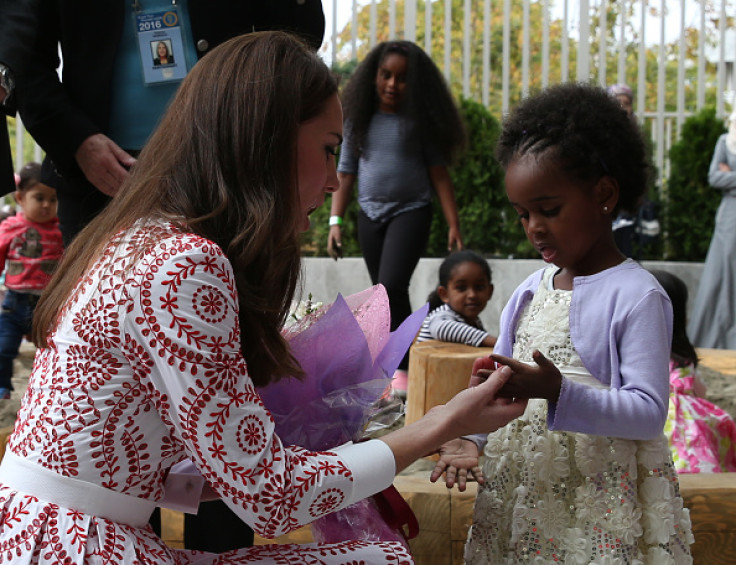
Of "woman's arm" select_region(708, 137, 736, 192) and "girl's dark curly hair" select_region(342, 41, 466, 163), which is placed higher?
"girl's dark curly hair" select_region(342, 41, 466, 163)

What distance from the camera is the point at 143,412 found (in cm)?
159

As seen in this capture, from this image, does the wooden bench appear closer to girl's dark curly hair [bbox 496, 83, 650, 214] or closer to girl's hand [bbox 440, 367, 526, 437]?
girl's hand [bbox 440, 367, 526, 437]

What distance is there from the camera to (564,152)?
202 cm

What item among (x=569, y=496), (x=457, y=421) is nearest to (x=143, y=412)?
(x=457, y=421)

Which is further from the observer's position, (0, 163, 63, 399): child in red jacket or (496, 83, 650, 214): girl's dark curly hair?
(0, 163, 63, 399): child in red jacket

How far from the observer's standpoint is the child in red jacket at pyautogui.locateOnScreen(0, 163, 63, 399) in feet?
19.0

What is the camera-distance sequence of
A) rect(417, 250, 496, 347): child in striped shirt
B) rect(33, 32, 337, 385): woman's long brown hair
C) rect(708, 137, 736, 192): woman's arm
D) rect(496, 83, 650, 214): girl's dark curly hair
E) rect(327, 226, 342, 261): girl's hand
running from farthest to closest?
rect(708, 137, 736, 192): woman's arm → rect(327, 226, 342, 261): girl's hand → rect(417, 250, 496, 347): child in striped shirt → rect(496, 83, 650, 214): girl's dark curly hair → rect(33, 32, 337, 385): woman's long brown hair

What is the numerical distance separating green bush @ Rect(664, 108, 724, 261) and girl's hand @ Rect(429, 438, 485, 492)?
656 cm

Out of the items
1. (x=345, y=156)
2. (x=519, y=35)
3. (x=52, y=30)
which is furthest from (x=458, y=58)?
(x=52, y=30)

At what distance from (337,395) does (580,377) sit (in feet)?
1.70

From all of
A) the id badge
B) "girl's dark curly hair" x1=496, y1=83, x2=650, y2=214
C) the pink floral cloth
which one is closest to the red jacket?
the id badge

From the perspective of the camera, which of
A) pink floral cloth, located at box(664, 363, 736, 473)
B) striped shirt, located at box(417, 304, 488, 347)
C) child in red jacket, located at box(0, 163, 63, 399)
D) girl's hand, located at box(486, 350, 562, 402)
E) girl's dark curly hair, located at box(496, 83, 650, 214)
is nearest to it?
girl's hand, located at box(486, 350, 562, 402)

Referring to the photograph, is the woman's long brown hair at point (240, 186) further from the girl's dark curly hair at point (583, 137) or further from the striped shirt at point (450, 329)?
the striped shirt at point (450, 329)

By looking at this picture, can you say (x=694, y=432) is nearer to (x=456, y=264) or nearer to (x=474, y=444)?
(x=474, y=444)
